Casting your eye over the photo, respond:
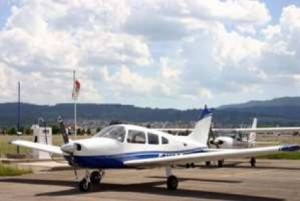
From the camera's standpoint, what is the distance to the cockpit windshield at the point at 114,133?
1911 cm

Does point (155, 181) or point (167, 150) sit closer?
point (167, 150)

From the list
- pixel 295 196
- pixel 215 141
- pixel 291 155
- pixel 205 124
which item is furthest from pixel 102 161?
pixel 291 155

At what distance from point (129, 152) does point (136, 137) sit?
630 millimetres

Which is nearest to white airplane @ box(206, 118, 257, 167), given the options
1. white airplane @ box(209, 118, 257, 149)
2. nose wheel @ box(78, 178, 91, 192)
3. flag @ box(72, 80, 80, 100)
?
white airplane @ box(209, 118, 257, 149)

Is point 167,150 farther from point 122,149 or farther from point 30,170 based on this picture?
point 30,170

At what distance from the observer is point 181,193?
59.0 ft

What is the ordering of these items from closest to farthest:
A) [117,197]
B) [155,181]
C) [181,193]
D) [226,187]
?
[117,197] < [181,193] < [226,187] < [155,181]

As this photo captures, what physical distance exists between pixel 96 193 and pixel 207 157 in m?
3.48

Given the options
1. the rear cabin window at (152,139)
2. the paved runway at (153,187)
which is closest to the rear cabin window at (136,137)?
the rear cabin window at (152,139)

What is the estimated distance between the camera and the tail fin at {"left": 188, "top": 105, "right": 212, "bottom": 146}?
23969 millimetres

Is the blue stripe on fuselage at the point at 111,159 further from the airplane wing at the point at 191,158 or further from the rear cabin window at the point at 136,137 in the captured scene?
the rear cabin window at the point at 136,137

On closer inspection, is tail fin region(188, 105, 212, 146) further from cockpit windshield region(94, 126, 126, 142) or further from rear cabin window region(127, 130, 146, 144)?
cockpit windshield region(94, 126, 126, 142)

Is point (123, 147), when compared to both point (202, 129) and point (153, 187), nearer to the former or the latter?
point (153, 187)

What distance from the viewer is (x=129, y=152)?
19.2 metres
